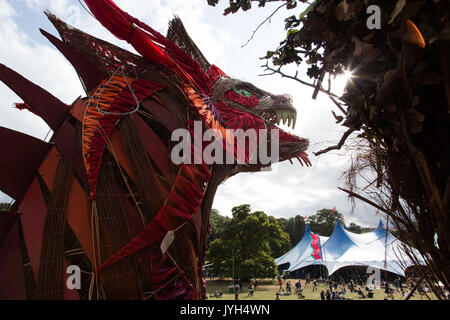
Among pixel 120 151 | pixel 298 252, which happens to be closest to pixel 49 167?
pixel 120 151

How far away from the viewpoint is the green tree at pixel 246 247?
26.0 m

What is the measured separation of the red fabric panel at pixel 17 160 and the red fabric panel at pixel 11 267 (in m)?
0.37

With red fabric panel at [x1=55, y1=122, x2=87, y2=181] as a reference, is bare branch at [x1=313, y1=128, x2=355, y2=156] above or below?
below

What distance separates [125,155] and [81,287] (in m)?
1.70

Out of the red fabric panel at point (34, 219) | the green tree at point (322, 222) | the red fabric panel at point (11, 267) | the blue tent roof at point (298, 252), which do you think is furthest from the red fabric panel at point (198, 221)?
the green tree at point (322, 222)

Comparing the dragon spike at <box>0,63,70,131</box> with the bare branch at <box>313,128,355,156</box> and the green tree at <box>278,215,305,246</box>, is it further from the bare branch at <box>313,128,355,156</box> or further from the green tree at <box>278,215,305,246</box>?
the green tree at <box>278,215,305,246</box>

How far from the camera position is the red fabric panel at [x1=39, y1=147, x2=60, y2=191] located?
141 inches

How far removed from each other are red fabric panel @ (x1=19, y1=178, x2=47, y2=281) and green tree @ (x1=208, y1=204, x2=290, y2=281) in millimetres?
23746

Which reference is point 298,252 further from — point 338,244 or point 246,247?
point 246,247

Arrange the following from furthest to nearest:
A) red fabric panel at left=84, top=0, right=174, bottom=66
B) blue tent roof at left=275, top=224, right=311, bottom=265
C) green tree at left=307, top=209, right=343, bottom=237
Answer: green tree at left=307, top=209, right=343, bottom=237 < blue tent roof at left=275, top=224, right=311, bottom=265 < red fabric panel at left=84, top=0, right=174, bottom=66

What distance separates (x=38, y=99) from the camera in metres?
3.90

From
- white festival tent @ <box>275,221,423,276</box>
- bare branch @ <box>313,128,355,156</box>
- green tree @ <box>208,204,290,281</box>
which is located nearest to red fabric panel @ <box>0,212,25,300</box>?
bare branch @ <box>313,128,355,156</box>

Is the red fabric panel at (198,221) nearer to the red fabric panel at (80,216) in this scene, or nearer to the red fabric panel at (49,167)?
the red fabric panel at (80,216)
